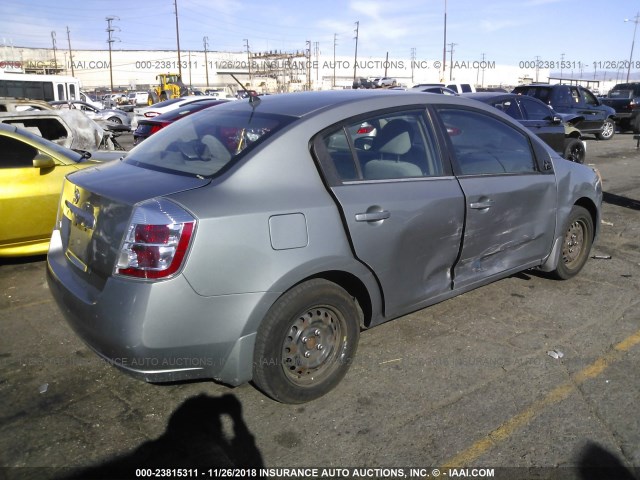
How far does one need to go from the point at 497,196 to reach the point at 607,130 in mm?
18305

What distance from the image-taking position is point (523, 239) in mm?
4203

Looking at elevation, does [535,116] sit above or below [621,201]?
above

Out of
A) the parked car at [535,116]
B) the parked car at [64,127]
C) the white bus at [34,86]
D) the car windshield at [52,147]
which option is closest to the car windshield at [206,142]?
the car windshield at [52,147]

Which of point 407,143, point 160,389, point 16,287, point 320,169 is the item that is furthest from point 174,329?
point 16,287

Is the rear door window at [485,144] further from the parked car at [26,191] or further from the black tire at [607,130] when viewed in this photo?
the black tire at [607,130]

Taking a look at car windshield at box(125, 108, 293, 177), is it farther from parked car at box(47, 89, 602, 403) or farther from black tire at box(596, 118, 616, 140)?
black tire at box(596, 118, 616, 140)

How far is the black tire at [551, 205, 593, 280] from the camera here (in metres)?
4.80

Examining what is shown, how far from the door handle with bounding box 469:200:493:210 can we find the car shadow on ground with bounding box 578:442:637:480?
1.61 m

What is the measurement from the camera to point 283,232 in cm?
276

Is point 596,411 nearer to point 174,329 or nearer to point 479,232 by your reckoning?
point 479,232

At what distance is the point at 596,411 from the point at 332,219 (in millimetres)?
1833

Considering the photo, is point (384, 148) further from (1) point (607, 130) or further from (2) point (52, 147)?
(1) point (607, 130)

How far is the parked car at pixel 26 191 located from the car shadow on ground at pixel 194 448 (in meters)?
3.07

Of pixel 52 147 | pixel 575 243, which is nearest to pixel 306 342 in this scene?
pixel 575 243
